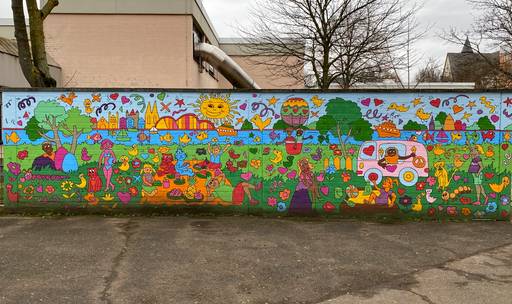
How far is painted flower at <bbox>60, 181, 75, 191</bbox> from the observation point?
26.2ft

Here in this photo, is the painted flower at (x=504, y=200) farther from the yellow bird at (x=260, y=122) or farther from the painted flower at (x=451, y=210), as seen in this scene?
the yellow bird at (x=260, y=122)

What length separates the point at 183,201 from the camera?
8039 millimetres

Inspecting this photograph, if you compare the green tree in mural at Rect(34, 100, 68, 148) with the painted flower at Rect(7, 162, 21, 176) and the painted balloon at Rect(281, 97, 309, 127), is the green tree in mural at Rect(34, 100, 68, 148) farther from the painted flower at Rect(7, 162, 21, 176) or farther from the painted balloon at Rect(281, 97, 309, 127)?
the painted balloon at Rect(281, 97, 309, 127)

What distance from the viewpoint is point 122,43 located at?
20469 mm

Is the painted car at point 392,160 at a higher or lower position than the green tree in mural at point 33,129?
lower

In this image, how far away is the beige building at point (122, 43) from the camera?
2014cm

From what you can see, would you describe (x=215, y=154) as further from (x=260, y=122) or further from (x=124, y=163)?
(x=124, y=163)

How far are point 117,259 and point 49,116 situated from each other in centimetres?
345

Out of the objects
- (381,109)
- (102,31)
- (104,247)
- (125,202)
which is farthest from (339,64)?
(104,247)

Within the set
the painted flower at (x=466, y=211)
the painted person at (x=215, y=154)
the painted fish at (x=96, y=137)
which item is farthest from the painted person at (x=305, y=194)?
the painted fish at (x=96, y=137)

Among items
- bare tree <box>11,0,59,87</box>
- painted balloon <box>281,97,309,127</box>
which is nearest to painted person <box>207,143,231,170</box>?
painted balloon <box>281,97,309,127</box>

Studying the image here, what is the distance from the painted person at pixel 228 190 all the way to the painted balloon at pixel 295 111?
1.16 m

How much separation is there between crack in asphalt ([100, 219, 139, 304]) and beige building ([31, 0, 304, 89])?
44.2ft

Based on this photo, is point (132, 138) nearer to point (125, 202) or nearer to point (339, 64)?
point (125, 202)
